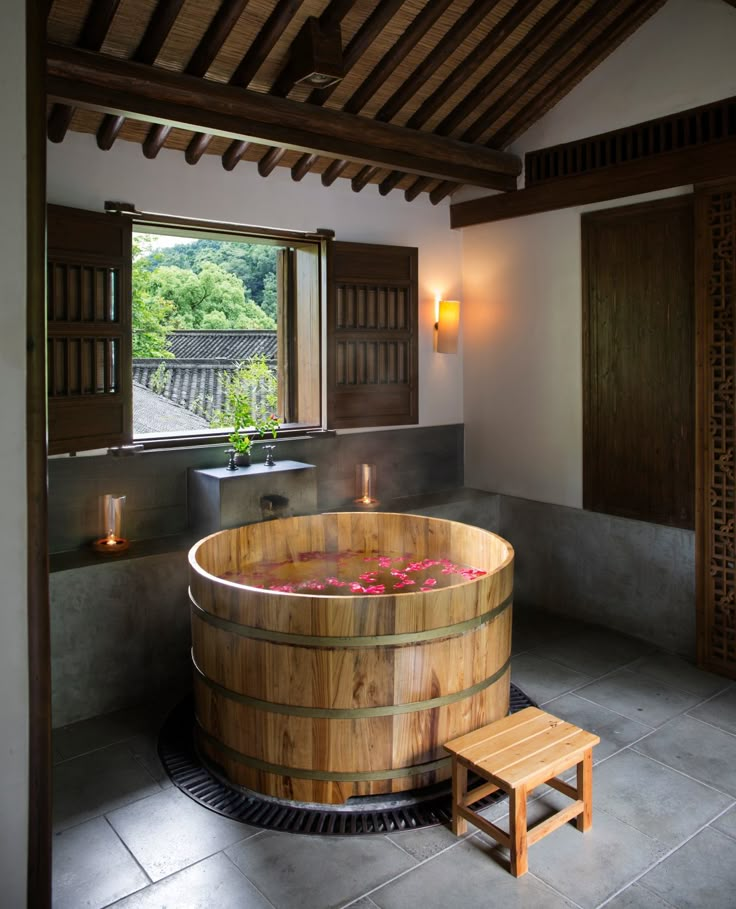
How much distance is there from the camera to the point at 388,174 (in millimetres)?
5582

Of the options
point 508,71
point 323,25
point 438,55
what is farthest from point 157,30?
point 508,71

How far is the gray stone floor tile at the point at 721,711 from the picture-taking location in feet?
12.9

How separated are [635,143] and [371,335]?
219cm

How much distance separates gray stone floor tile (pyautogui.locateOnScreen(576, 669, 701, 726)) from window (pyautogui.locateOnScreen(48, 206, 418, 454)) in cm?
248

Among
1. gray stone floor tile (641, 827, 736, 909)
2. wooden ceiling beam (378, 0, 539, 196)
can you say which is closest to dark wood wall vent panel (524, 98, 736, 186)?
wooden ceiling beam (378, 0, 539, 196)

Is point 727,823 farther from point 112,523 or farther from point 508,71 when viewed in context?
point 508,71

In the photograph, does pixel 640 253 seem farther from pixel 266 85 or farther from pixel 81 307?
pixel 81 307

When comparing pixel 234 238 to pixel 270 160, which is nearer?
pixel 270 160

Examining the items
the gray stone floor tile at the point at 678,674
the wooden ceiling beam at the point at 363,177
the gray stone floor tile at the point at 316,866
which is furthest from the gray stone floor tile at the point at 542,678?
the wooden ceiling beam at the point at 363,177

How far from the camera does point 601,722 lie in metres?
3.95

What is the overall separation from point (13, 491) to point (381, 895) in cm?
197

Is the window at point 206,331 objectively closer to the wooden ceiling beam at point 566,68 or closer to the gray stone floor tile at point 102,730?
the wooden ceiling beam at point 566,68

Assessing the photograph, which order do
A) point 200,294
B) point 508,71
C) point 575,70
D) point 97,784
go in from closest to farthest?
point 97,784 → point 508,71 → point 575,70 → point 200,294

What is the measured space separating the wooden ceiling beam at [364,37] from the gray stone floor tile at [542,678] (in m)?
3.56
